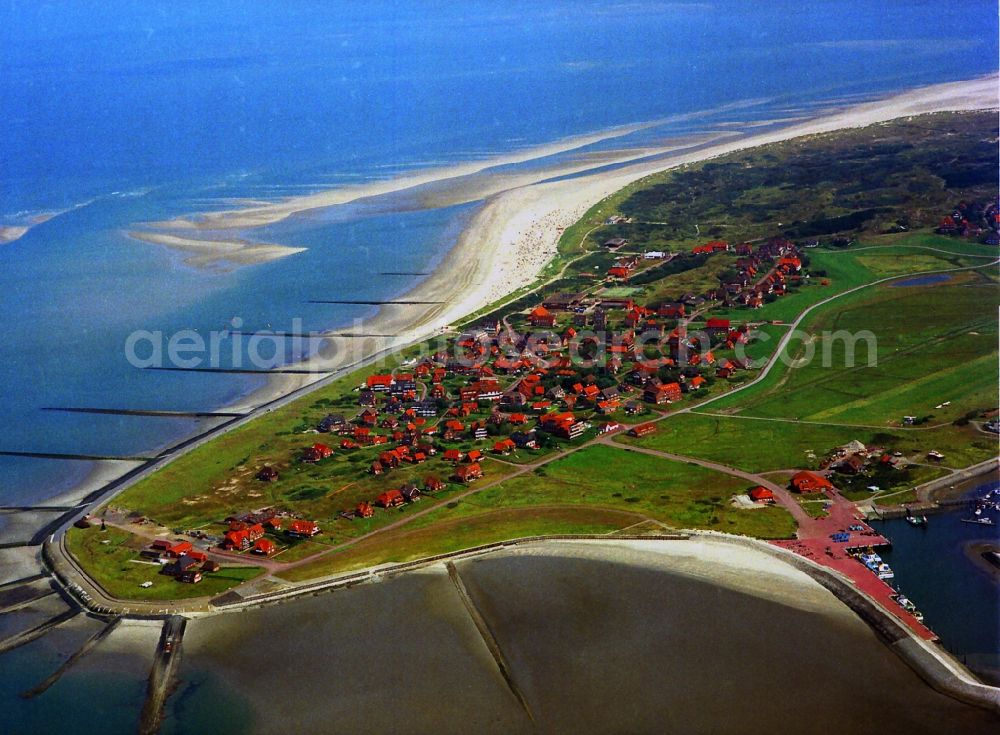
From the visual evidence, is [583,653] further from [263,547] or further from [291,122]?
[291,122]

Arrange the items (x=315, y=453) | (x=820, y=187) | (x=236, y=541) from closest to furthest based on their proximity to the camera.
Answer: (x=236, y=541)
(x=315, y=453)
(x=820, y=187)

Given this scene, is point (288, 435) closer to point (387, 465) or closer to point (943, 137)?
point (387, 465)

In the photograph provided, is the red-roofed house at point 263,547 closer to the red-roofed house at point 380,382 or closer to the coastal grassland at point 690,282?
the red-roofed house at point 380,382

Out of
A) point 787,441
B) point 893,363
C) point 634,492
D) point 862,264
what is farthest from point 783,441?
point 862,264

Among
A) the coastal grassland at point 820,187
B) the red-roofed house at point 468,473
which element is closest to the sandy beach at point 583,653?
the red-roofed house at point 468,473

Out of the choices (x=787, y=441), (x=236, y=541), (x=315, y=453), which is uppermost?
(x=315, y=453)

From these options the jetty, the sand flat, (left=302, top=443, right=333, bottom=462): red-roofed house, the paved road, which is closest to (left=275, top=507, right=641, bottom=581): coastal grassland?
the paved road

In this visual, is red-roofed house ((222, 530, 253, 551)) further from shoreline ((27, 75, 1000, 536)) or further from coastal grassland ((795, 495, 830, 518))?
coastal grassland ((795, 495, 830, 518))
